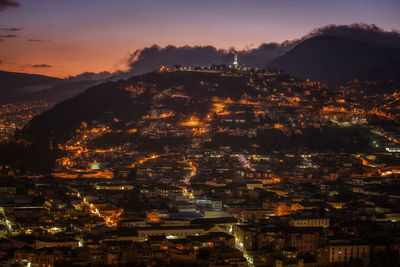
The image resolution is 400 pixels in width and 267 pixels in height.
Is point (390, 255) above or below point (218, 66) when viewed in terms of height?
below

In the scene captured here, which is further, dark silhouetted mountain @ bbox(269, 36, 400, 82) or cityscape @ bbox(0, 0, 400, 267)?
dark silhouetted mountain @ bbox(269, 36, 400, 82)

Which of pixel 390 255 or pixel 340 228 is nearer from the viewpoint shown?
pixel 390 255

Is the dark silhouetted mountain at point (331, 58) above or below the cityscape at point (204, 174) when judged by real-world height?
above

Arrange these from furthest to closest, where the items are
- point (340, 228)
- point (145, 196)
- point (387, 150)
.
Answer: point (387, 150) → point (145, 196) → point (340, 228)

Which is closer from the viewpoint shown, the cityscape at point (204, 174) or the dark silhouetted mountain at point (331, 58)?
the cityscape at point (204, 174)

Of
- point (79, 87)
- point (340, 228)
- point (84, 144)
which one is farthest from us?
point (79, 87)

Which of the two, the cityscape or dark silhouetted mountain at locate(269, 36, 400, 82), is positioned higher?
dark silhouetted mountain at locate(269, 36, 400, 82)

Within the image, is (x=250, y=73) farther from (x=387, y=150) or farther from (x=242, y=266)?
(x=242, y=266)

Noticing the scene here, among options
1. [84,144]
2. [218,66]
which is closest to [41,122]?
[84,144]
